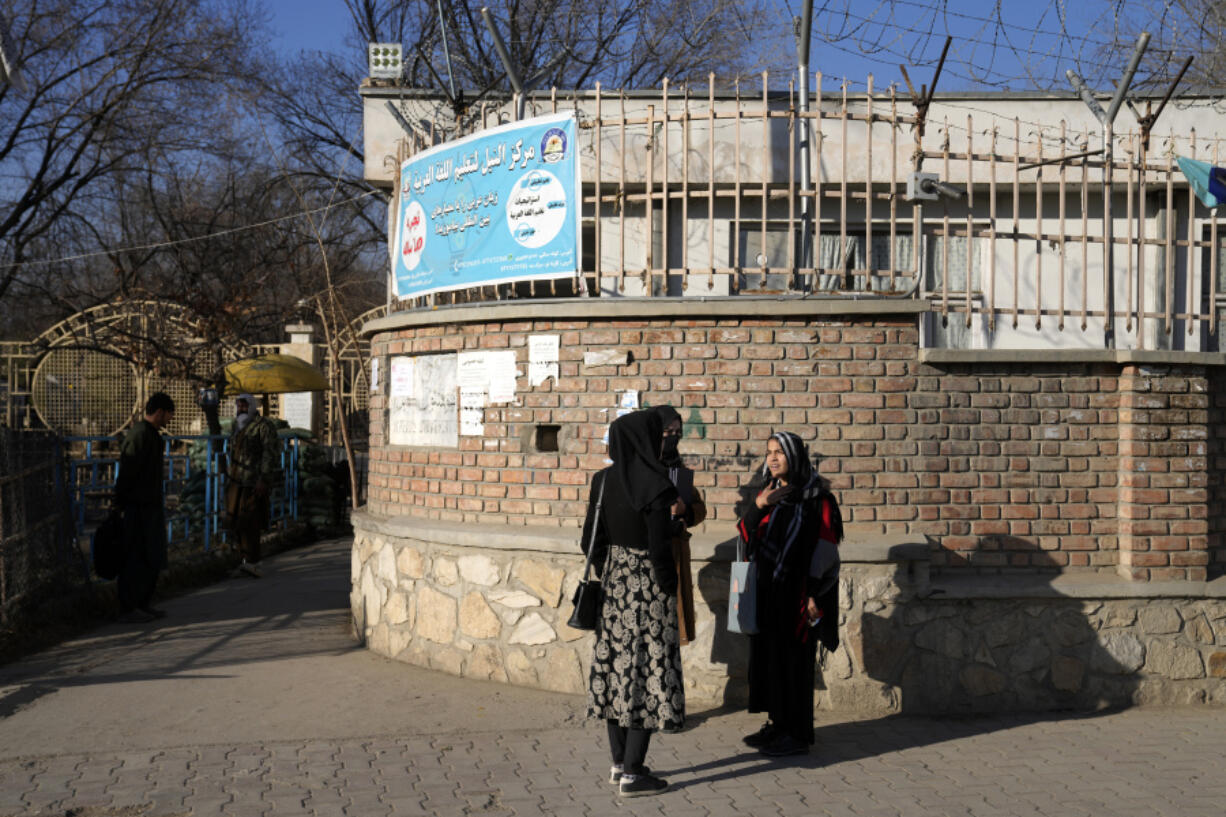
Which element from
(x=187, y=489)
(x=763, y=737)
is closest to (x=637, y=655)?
(x=763, y=737)

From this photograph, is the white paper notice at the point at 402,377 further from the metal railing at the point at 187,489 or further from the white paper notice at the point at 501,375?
the metal railing at the point at 187,489

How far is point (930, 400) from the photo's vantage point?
6719 millimetres

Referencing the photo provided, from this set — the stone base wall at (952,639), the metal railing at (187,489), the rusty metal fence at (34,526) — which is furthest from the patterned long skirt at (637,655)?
the metal railing at (187,489)

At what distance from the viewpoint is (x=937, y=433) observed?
671 cm

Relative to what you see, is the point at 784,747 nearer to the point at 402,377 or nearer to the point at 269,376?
the point at 402,377

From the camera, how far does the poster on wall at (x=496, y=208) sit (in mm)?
7062

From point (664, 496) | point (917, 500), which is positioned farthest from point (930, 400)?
point (664, 496)

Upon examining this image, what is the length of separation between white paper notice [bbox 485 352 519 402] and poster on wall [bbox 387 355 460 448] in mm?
343

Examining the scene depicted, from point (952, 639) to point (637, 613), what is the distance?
2.17m

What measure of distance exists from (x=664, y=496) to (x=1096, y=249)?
7.37 m

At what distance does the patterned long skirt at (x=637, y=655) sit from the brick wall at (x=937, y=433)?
1410 mm

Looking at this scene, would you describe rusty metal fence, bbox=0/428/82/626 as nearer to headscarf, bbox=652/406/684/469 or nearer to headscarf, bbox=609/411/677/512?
headscarf, bbox=652/406/684/469

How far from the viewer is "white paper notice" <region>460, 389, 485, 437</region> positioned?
7287mm

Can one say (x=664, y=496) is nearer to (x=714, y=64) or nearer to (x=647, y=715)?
(x=647, y=715)
